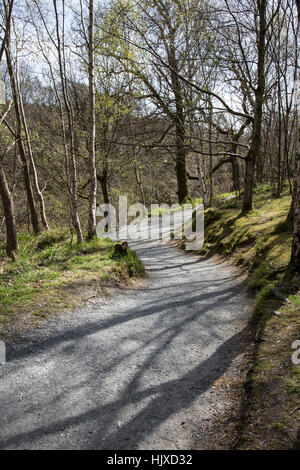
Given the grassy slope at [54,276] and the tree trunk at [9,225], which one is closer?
the grassy slope at [54,276]

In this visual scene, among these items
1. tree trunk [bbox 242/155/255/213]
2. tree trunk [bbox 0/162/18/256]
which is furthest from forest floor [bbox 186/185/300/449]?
tree trunk [bbox 0/162/18/256]

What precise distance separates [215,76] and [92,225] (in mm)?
7278

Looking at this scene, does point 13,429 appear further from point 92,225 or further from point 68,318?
point 92,225

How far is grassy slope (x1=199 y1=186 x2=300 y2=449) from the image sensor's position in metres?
2.18

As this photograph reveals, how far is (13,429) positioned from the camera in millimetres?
2242

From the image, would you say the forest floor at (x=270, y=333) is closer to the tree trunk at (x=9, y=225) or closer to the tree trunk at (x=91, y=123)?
the tree trunk at (x=91, y=123)

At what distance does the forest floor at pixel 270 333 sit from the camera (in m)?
2.18

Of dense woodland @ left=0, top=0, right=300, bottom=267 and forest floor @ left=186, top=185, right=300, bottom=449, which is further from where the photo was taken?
dense woodland @ left=0, top=0, right=300, bottom=267

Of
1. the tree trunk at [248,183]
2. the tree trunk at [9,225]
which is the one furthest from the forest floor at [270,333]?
the tree trunk at [9,225]

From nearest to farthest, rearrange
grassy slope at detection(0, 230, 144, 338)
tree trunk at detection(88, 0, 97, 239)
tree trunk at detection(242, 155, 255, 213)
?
1. grassy slope at detection(0, 230, 144, 338)
2. tree trunk at detection(88, 0, 97, 239)
3. tree trunk at detection(242, 155, 255, 213)

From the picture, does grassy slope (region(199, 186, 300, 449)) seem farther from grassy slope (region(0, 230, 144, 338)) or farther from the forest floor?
grassy slope (region(0, 230, 144, 338))

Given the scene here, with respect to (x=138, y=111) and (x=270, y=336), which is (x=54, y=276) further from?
(x=138, y=111)

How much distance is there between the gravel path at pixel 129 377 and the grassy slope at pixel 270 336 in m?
0.22

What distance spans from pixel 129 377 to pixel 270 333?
171cm
